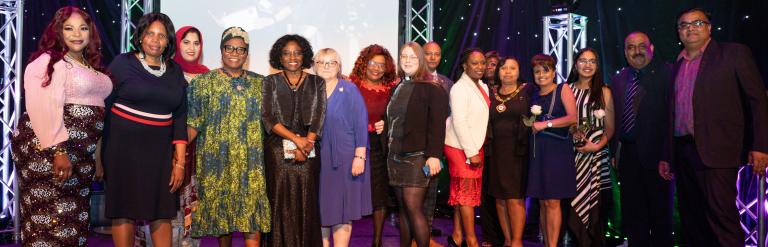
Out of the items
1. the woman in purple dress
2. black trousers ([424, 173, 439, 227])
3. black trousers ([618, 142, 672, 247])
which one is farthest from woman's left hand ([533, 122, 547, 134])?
the woman in purple dress

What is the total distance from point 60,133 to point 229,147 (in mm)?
914

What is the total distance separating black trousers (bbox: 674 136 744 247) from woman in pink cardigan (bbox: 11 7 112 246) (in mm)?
3505

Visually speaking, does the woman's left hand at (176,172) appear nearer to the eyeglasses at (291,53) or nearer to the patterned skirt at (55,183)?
the patterned skirt at (55,183)

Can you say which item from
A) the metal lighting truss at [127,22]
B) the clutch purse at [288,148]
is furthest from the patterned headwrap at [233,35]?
the metal lighting truss at [127,22]

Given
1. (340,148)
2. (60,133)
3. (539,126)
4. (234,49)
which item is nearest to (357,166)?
(340,148)

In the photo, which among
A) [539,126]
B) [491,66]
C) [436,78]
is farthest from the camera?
[491,66]

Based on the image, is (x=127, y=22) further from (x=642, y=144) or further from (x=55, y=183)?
(x=642, y=144)

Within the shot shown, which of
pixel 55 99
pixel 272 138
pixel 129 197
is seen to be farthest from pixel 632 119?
pixel 55 99

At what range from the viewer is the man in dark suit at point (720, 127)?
3559 mm

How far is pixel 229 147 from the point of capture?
3666 mm

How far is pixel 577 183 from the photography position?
464cm

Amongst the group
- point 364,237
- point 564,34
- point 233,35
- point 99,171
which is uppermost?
point 564,34

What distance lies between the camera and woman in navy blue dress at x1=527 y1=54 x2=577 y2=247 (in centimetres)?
445

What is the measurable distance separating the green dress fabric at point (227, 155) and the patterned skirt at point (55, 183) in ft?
1.93
